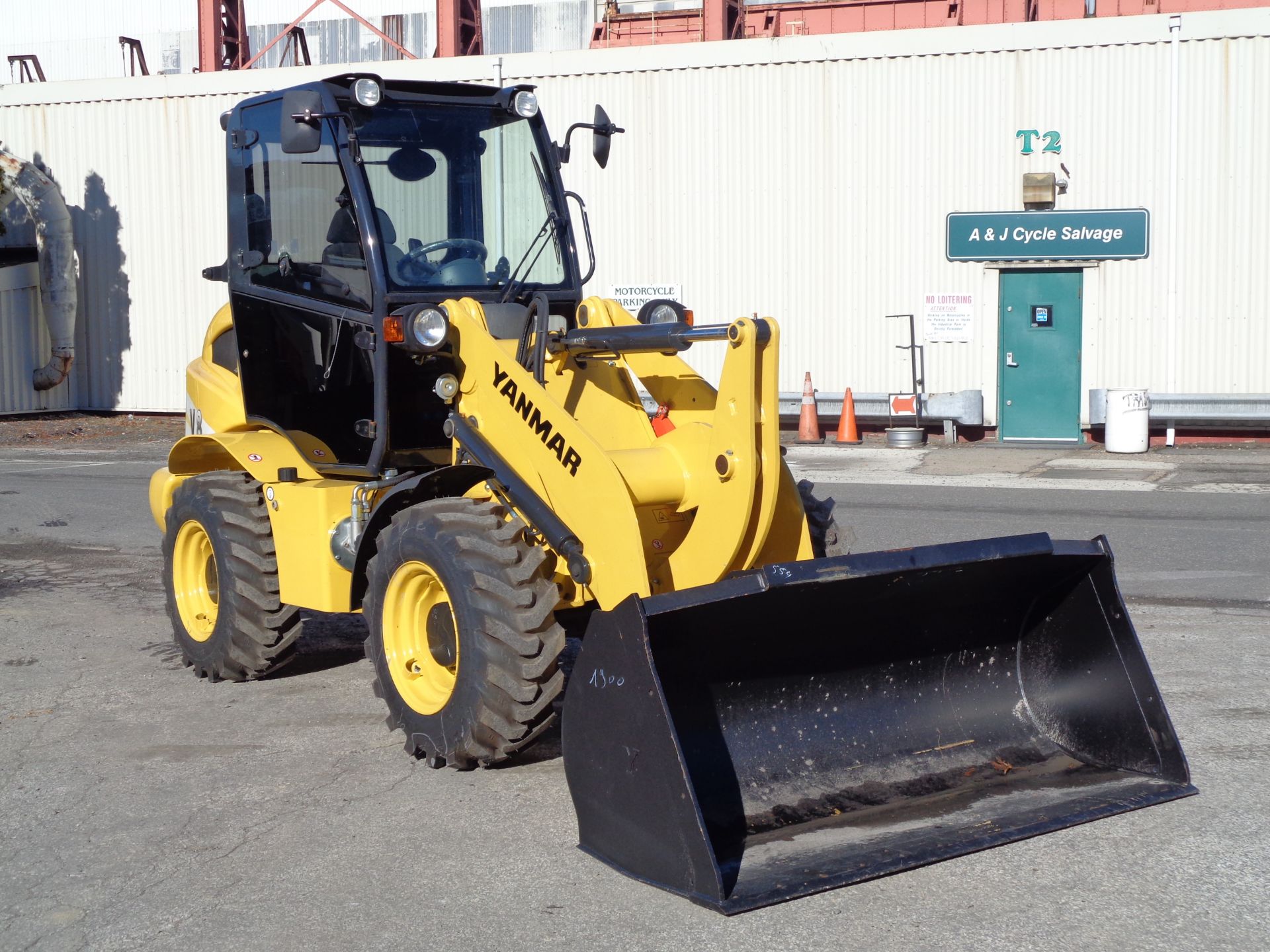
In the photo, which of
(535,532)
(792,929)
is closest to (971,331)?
(535,532)

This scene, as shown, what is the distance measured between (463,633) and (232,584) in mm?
1982

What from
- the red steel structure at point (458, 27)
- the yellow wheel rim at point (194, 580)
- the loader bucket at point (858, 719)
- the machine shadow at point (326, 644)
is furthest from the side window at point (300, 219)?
the red steel structure at point (458, 27)

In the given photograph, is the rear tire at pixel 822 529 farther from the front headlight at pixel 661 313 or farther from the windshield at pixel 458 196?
the windshield at pixel 458 196

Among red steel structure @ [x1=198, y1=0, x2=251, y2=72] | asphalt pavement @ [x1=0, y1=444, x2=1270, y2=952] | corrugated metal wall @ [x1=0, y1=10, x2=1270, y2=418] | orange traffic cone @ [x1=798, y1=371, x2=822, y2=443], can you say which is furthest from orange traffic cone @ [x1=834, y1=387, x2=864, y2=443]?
red steel structure @ [x1=198, y1=0, x2=251, y2=72]

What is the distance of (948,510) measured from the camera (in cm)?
1284

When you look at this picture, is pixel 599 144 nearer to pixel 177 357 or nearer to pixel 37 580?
pixel 37 580

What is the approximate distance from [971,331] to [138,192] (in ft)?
48.3

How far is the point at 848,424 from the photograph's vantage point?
19.7m

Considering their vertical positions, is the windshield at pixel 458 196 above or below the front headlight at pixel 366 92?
below

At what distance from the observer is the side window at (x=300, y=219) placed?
253 inches

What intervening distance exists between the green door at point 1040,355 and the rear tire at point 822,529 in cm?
1356

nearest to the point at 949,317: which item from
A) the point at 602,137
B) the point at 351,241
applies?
the point at 602,137

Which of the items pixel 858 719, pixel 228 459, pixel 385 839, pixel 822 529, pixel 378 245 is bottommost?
pixel 385 839

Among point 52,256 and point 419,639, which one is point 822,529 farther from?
point 52,256
